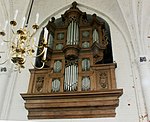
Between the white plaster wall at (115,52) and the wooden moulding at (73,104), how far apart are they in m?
0.18

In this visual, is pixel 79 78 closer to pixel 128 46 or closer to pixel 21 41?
pixel 128 46

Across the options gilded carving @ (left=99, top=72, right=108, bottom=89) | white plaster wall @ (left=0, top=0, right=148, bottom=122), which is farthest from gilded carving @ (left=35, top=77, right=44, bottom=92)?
gilded carving @ (left=99, top=72, right=108, bottom=89)

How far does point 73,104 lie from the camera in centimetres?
645

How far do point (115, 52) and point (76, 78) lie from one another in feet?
5.38

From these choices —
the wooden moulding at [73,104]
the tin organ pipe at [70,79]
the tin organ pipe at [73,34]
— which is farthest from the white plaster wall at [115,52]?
the tin organ pipe at [73,34]

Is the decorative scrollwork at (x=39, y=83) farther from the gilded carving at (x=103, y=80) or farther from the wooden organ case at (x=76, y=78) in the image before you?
the gilded carving at (x=103, y=80)

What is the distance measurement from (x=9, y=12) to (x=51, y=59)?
2.57 metres

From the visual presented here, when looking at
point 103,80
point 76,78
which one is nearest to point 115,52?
Result: point 103,80

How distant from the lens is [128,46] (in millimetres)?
7520

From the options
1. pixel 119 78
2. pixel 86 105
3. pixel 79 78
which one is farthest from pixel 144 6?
pixel 86 105

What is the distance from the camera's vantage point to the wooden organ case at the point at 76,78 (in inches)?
251

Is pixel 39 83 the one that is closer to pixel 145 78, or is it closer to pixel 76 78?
pixel 76 78

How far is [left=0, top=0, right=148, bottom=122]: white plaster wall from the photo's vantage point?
20.7 ft

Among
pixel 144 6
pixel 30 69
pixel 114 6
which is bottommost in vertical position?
pixel 30 69
